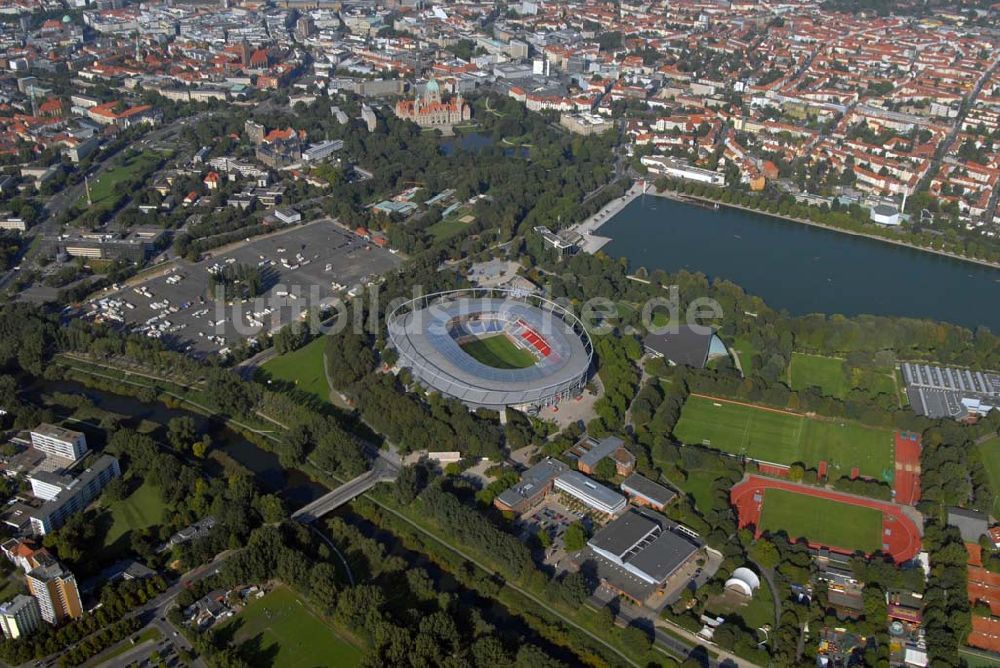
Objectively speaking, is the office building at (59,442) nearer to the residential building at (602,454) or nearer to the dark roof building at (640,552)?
the residential building at (602,454)

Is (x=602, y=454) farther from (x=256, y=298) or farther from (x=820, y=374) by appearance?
(x=256, y=298)

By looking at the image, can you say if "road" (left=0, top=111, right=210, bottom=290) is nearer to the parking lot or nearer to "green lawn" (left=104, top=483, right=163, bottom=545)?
the parking lot

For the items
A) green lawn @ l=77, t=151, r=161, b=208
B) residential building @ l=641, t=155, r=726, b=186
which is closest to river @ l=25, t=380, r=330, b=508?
green lawn @ l=77, t=151, r=161, b=208

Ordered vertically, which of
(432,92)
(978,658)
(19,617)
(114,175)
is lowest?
(114,175)

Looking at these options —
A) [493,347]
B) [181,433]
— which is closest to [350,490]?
[181,433]

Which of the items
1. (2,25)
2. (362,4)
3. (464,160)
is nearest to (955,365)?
(464,160)

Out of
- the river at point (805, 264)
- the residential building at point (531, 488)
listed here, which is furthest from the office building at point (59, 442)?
the river at point (805, 264)

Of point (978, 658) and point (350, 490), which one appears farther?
point (350, 490)

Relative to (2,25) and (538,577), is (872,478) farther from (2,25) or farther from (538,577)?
(2,25)
